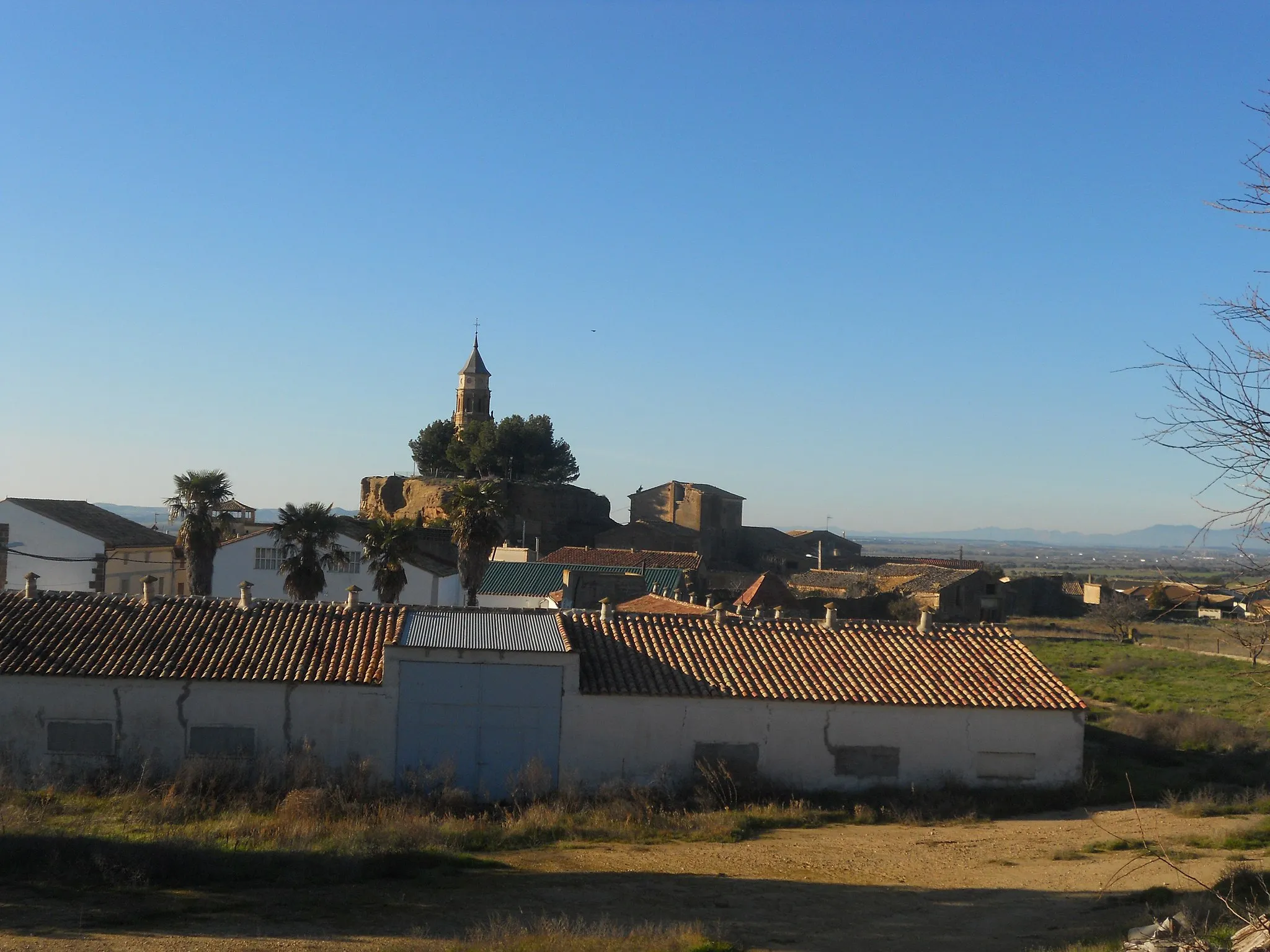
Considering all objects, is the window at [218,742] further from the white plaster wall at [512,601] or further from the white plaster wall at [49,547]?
the white plaster wall at [49,547]

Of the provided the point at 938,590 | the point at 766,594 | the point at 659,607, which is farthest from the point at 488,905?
the point at 938,590

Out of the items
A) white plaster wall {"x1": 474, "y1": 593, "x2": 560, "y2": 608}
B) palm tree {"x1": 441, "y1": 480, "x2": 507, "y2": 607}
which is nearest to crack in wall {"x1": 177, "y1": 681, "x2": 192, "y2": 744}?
white plaster wall {"x1": 474, "y1": 593, "x2": 560, "y2": 608}

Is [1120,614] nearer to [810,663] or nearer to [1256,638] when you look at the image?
[810,663]

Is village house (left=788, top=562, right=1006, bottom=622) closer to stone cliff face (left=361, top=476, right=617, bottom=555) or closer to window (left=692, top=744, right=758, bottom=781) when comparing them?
stone cliff face (left=361, top=476, right=617, bottom=555)

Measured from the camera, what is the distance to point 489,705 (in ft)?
67.8

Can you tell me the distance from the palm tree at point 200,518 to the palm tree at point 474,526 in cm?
712

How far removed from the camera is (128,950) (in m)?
10.9

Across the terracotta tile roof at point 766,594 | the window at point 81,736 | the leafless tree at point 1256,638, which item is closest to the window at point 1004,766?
the leafless tree at point 1256,638

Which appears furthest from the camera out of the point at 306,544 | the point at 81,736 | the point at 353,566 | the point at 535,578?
the point at 535,578

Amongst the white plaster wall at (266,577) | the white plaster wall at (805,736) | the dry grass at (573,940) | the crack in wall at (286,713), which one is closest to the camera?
the dry grass at (573,940)

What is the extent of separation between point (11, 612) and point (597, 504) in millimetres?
68201

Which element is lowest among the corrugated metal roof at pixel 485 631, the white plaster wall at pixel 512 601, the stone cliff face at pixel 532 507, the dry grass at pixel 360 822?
the dry grass at pixel 360 822

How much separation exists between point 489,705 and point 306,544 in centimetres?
1763

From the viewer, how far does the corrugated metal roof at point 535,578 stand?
50125 millimetres
